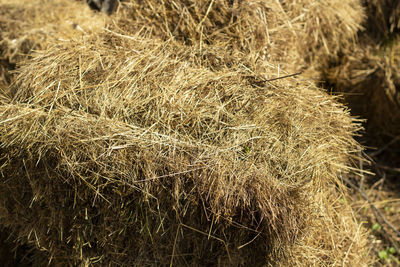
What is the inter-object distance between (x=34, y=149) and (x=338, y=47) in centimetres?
263

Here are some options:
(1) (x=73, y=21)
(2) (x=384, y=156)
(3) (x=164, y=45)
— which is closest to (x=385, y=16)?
(2) (x=384, y=156)

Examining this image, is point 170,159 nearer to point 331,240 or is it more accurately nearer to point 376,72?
point 331,240

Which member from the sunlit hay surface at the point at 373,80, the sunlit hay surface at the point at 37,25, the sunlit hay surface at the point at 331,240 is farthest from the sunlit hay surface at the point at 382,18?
the sunlit hay surface at the point at 37,25

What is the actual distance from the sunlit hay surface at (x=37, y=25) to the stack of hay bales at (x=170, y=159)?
468 mm

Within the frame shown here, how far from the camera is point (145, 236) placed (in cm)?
208

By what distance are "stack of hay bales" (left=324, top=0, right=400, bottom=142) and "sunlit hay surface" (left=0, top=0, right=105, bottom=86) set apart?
6.94 ft

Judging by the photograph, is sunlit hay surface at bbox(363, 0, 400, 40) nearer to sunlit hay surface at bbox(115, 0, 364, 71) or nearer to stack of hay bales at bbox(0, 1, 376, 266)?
sunlit hay surface at bbox(115, 0, 364, 71)

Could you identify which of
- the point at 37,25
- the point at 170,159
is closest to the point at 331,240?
the point at 170,159

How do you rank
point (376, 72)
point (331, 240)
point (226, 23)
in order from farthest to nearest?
1. point (376, 72)
2. point (226, 23)
3. point (331, 240)

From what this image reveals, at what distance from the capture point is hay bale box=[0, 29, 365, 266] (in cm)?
188

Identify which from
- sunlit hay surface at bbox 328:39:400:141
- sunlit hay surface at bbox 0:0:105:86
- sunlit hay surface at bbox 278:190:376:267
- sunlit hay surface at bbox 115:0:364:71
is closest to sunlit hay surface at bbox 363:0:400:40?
sunlit hay surface at bbox 328:39:400:141

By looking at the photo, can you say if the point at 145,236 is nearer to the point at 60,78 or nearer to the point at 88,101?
the point at 88,101

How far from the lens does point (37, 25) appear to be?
10.1 feet

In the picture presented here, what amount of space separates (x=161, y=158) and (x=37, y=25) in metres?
1.89
